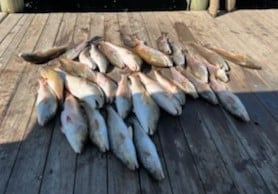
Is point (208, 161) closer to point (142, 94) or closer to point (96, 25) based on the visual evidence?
point (142, 94)

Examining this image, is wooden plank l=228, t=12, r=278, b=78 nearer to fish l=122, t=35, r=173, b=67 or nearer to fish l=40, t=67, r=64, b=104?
fish l=122, t=35, r=173, b=67

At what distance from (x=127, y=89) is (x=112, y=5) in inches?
234

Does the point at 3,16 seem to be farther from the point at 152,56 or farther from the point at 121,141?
the point at 121,141

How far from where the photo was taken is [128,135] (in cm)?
262

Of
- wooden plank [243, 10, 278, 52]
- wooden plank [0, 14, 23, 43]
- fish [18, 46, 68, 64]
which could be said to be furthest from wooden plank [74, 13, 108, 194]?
wooden plank [243, 10, 278, 52]

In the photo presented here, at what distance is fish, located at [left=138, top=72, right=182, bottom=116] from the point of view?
2.96 m

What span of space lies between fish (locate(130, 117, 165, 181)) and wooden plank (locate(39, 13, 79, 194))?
0.42m

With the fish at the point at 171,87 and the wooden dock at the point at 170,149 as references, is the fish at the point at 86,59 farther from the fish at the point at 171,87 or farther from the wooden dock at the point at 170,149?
the fish at the point at 171,87

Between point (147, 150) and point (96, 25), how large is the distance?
2639 millimetres

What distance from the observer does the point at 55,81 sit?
317 cm

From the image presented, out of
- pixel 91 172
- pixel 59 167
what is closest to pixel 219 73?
pixel 91 172

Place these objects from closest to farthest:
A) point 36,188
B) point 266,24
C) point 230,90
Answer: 1. point 36,188
2. point 230,90
3. point 266,24

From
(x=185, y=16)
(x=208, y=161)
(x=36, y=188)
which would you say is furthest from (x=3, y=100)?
(x=185, y=16)

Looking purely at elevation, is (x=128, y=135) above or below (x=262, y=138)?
above
